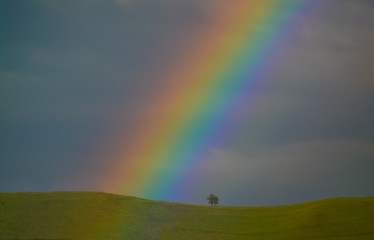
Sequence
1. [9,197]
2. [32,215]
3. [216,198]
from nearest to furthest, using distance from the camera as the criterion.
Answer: [32,215] → [9,197] → [216,198]

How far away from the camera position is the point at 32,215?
10038 cm

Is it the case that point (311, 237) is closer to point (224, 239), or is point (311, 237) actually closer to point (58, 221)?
point (224, 239)

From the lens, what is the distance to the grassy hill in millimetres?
94312

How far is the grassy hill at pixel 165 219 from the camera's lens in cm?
9431

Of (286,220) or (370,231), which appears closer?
(370,231)

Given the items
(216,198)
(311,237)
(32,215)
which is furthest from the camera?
(216,198)

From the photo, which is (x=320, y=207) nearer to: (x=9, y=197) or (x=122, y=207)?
(x=122, y=207)

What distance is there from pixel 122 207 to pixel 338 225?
112ft

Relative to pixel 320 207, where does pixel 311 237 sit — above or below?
below

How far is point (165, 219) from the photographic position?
101812 mm

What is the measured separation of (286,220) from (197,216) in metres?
14.1

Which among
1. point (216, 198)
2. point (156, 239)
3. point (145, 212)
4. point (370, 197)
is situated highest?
point (216, 198)

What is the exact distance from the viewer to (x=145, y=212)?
104 metres

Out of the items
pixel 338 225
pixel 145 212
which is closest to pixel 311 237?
pixel 338 225
